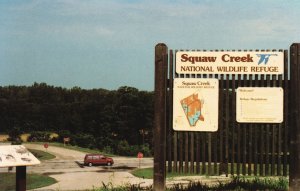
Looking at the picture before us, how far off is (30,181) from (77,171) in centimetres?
910

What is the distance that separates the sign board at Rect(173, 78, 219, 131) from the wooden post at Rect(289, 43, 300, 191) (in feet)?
5.91

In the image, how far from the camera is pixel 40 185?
34.2 meters

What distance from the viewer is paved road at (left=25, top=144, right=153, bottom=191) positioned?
33656mm

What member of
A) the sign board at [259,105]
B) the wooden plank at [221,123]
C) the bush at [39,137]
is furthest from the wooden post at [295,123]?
the bush at [39,137]

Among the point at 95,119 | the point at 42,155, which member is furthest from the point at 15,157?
the point at 95,119

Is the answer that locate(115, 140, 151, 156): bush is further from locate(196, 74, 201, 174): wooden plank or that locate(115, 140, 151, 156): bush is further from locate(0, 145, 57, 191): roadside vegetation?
locate(196, 74, 201, 174): wooden plank

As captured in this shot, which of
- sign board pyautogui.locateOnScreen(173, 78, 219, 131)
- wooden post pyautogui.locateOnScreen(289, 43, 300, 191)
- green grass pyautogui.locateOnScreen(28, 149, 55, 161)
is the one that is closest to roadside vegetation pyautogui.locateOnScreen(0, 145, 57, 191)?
green grass pyautogui.locateOnScreen(28, 149, 55, 161)

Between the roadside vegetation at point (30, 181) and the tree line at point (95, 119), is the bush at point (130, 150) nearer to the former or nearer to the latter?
the tree line at point (95, 119)

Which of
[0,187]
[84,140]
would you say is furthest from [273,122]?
[84,140]

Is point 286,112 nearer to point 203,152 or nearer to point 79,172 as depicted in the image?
point 203,152

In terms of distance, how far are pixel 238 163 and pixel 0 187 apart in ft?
82.8

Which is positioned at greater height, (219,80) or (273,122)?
(219,80)

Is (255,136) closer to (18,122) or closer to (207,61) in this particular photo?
(207,61)

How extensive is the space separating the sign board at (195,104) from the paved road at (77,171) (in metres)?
18.8
